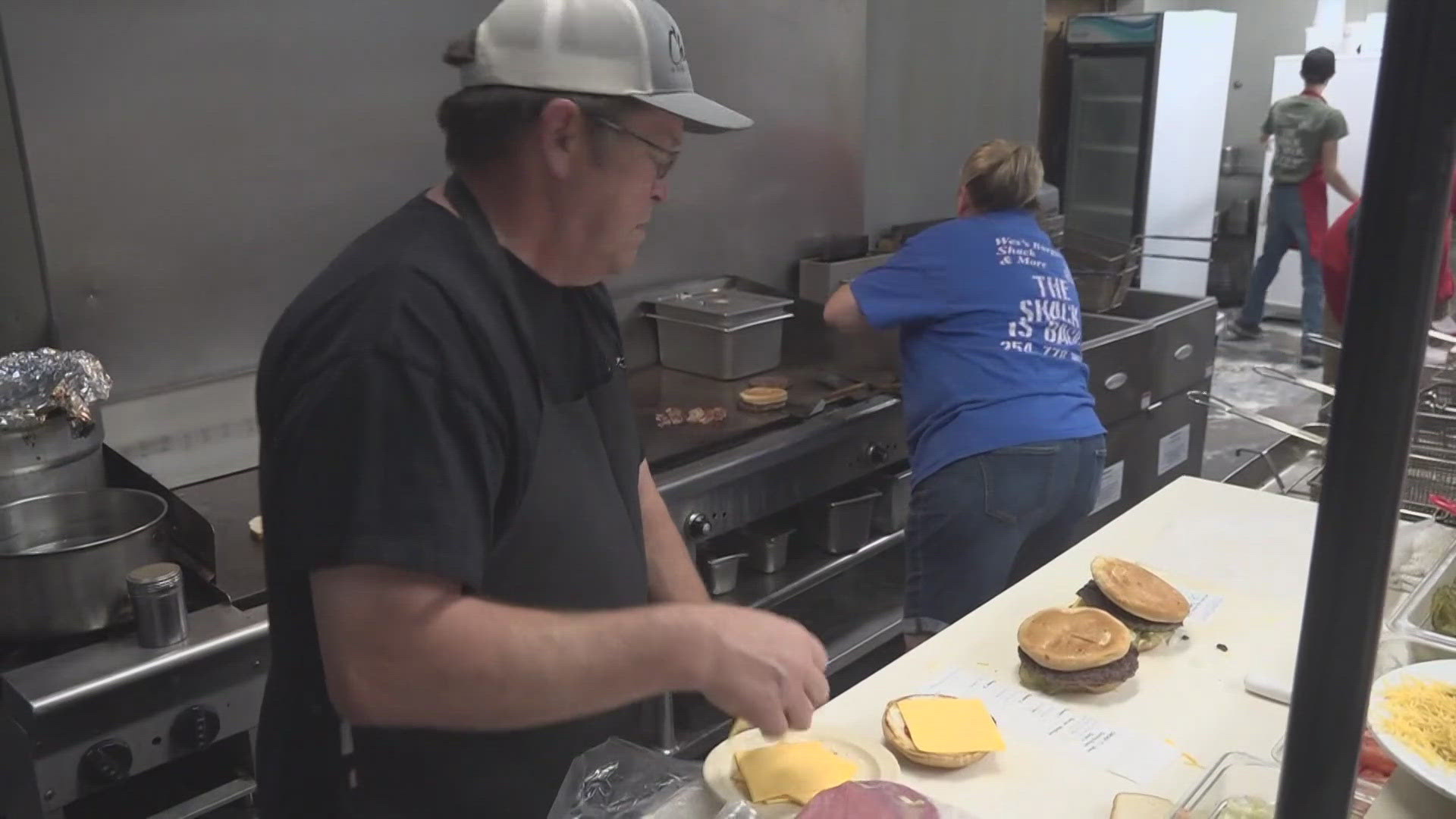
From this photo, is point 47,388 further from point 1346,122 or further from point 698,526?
point 1346,122

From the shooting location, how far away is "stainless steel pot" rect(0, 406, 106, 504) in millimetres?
1400

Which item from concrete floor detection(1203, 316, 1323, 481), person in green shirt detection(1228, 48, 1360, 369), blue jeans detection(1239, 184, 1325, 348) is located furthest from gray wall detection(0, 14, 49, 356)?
blue jeans detection(1239, 184, 1325, 348)

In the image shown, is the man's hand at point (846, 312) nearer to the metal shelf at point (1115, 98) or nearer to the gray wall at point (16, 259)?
the gray wall at point (16, 259)

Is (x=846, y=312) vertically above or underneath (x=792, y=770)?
above

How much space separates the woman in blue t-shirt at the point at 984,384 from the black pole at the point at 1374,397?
1602 mm

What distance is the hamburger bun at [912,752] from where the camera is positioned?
1007 mm

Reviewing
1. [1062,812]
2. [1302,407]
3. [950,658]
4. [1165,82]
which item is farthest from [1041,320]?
[1165,82]

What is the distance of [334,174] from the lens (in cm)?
193

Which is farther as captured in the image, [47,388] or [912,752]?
[47,388]

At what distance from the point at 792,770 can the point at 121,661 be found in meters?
0.80

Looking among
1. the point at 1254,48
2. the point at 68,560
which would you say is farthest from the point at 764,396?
the point at 1254,48

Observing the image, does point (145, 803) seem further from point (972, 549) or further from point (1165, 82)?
point (1165, 82)

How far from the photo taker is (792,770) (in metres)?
0.95

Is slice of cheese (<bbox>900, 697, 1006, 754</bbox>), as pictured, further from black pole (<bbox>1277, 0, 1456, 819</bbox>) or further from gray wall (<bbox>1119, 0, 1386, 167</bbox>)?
gray wall (<bbox>1119, 0, 1386, 167</bbox>)
